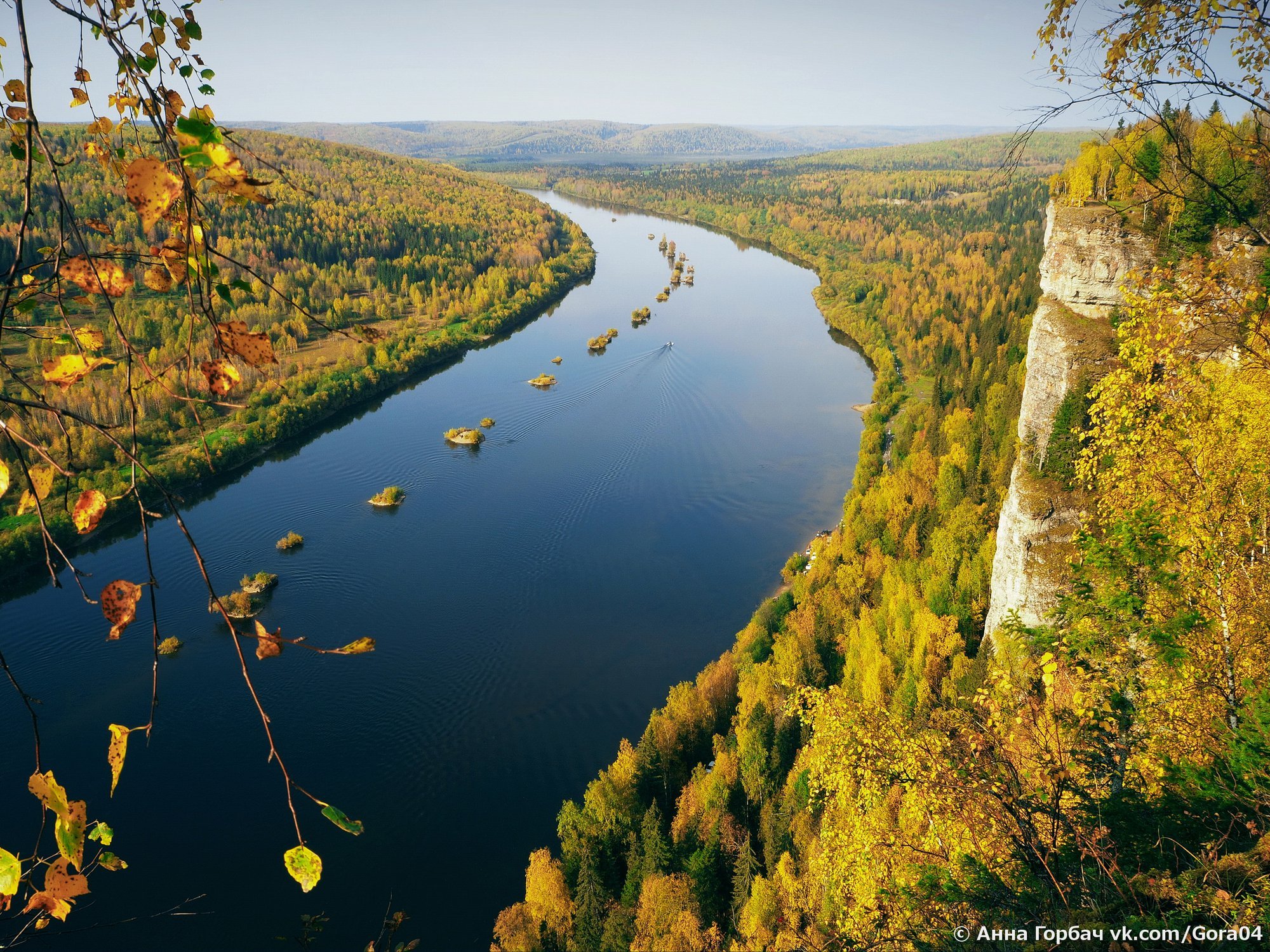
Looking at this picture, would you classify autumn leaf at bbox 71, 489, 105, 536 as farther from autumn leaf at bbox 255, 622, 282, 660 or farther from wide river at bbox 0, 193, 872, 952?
wide river at bbox 0, 193, 872, 952

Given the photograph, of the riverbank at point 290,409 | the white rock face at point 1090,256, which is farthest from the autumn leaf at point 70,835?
the white rock face at point 1090,256

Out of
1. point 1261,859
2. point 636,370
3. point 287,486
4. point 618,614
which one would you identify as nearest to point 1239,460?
point 1261,859

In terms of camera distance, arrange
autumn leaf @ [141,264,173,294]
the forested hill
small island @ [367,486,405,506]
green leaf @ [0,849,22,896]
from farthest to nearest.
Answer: the forested hill → small island @ [367,486,405,506] → autumn leaf @ [141,264,173,294] → green leaf @ [0,849,22,896]

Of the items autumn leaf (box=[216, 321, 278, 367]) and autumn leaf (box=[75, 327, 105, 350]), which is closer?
autumn leaf (box=[216, 321, 278, 367])

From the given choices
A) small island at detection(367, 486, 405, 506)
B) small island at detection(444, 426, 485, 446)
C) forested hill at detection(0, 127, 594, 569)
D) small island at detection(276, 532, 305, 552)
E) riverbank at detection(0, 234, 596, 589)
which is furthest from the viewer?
small island at detection(444, 426, 485, 446)

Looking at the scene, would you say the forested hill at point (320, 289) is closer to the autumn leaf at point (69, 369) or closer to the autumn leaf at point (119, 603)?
the autumn leaf at point (69, 369)

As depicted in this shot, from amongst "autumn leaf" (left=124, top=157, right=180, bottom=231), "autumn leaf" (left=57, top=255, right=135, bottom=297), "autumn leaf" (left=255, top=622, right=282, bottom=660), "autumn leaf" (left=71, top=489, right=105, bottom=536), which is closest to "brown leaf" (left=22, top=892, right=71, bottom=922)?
"autumn leaf" (left=255, top=622, right=282, bottom=660)

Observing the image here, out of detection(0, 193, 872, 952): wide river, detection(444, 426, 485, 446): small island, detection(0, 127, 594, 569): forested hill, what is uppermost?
detection(0, 127, 594, 569): forested hill
